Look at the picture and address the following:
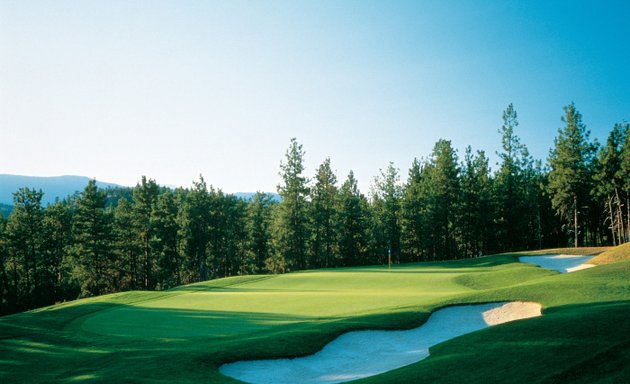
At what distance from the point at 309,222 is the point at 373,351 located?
46880 mm

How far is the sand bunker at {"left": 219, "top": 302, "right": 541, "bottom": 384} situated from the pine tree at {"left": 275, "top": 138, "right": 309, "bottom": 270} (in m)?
42.4

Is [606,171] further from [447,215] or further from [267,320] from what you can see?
[267,320]

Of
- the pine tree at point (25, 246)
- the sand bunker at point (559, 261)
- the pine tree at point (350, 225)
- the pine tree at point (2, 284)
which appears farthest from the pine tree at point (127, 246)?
the sand bunker at point (559, 261)

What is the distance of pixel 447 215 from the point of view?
61.7 m

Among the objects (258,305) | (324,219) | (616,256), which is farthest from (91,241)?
(616,256)

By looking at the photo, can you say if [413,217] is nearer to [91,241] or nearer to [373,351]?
[91,241]

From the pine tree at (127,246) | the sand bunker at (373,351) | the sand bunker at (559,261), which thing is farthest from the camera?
the pine tree at (127,246)

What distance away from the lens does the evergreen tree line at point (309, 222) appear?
54.8 m

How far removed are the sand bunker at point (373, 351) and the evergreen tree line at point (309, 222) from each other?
43247 mm

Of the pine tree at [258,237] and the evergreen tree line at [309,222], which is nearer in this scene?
the evergreen tree line at [309,222]

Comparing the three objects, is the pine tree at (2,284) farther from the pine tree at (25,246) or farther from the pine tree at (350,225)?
the pine tree at (350,225)

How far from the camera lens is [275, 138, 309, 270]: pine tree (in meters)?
59.0

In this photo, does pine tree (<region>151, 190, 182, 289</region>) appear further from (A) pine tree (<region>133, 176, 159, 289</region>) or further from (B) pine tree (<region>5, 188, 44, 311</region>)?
(B) pine tree (<region>5, 188, 44, 311</region>)

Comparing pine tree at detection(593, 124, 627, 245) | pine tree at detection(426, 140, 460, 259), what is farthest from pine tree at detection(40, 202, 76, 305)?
pine tree at detection(593, 124, 627, 245)
